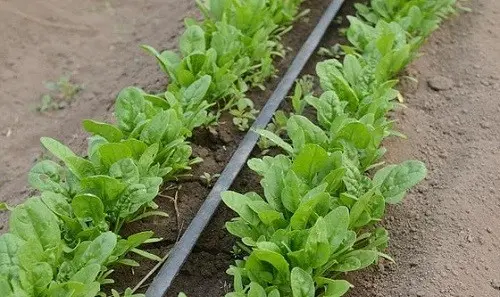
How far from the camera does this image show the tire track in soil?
2.59 meters

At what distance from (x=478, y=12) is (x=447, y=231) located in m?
2.07

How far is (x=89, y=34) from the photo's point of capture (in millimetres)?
4684

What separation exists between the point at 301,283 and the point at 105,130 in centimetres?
105

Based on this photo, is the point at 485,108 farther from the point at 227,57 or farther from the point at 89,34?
the point at 89,34

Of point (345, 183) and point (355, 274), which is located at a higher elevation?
point (345, 183)

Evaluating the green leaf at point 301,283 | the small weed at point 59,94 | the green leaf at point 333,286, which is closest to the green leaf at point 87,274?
the green leaf at point 301,283

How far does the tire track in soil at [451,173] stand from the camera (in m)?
2.59

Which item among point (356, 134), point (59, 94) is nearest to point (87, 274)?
point (356, 134)

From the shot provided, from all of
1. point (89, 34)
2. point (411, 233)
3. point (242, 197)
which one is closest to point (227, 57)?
point (242, 197)

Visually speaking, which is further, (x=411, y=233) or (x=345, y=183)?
(x=411, y=233)

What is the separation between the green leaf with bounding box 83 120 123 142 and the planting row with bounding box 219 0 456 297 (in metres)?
0.56

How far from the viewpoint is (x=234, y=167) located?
Result: 3029mm

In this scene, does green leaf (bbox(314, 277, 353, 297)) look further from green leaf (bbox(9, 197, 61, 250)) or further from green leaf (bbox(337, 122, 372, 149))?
green leaf (bbox(9, 197, 61, 250))

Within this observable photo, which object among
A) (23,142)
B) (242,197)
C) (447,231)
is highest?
(242,197)
